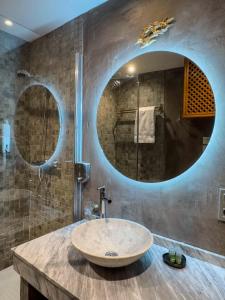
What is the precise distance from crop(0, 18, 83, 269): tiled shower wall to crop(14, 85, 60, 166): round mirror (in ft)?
0.25

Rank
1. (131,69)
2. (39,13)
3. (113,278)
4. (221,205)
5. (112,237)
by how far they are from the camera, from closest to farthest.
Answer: (113,278) < (221,205) < (112,237) < (131,69) < (39,13)

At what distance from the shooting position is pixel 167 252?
1.19 m

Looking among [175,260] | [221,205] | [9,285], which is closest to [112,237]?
[175,260]

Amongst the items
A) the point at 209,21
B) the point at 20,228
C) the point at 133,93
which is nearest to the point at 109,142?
the point at 133,93

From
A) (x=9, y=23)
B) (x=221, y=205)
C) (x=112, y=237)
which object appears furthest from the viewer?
(x=9, y=23)

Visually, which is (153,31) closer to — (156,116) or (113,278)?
(156,116)

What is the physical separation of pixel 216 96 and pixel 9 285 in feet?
7.65

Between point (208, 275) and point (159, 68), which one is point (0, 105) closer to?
point (159, 68)

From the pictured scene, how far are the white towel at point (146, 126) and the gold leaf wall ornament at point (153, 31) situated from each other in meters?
0.43

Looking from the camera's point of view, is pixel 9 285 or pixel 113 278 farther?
pixel 9 285

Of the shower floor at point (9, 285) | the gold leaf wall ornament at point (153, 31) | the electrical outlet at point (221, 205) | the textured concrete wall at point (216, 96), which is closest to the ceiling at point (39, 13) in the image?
the textured concrete wall at point (216, 96)

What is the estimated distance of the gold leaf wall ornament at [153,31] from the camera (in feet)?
4.08

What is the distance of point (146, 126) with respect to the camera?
140 centimetres

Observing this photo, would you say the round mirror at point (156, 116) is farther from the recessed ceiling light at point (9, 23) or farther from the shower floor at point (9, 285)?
the shower floor at point (9, 285)
